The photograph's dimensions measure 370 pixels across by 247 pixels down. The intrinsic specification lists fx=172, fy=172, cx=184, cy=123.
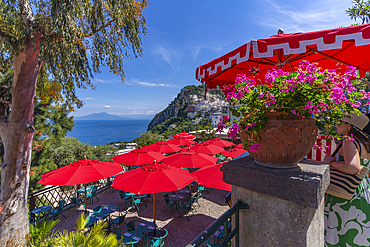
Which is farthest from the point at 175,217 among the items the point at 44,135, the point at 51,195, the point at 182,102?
the point at 182,102

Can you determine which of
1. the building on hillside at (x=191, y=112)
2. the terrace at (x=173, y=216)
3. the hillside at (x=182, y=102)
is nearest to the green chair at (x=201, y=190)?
the terrace at (x=173, y=216)

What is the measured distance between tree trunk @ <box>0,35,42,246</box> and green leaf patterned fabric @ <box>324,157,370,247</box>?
7671mm

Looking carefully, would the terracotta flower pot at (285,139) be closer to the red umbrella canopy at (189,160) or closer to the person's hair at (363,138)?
the person's hair at (363,138)

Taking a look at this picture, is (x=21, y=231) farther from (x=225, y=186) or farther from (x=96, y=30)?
(x=96, y=30)

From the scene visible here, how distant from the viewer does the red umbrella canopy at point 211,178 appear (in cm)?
477

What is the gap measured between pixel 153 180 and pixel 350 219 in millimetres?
3949

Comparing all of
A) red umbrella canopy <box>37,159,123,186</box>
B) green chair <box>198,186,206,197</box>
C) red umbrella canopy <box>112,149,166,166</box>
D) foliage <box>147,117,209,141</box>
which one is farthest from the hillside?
red umbrella canopy <box>37,159,123,186</box>

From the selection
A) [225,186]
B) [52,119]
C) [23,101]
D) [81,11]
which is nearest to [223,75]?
[225,186]

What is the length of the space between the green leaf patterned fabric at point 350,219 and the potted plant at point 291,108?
97 cm

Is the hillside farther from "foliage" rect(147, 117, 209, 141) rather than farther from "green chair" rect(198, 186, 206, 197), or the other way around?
"green chair" rect(198, 186, 206, 197)

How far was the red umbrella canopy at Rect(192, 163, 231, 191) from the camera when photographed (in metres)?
4.77

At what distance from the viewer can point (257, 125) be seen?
Result: 1.24 meters

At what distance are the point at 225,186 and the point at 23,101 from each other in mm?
6858

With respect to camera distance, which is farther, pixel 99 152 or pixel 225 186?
pixel 99 152
